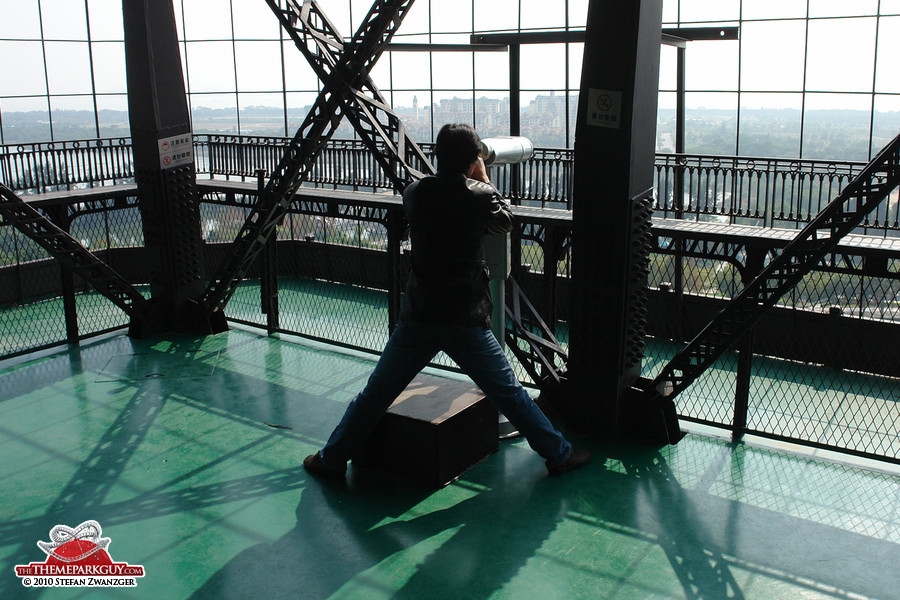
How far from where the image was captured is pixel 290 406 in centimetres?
793

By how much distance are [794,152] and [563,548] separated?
47.2 feet

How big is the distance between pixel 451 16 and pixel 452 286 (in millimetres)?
16093

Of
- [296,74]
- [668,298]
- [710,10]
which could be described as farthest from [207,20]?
[668,298]

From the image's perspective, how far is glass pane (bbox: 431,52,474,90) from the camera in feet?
66.0

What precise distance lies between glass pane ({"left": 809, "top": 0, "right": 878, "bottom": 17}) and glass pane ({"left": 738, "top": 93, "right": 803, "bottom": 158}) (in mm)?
1583

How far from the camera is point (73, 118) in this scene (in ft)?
77.1

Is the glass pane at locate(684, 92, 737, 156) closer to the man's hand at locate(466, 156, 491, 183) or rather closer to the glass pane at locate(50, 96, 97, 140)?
the man's hand at locate(466, 156, 491, 183)

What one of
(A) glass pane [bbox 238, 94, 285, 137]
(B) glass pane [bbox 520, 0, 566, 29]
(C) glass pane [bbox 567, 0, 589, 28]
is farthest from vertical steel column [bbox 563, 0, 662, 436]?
(A) glass pane [bbox 238, 94, 285, 137]

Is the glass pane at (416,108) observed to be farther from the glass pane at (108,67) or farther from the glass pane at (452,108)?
the glass pane at (108,67)

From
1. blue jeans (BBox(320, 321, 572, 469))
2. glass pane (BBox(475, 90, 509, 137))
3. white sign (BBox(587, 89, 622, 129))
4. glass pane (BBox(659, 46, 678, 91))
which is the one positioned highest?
glass pane (BBox(659, 46, 678, 91))

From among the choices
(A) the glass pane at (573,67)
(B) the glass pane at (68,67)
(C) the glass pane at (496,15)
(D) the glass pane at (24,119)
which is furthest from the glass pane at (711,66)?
(D) the glass pane at (24,119)

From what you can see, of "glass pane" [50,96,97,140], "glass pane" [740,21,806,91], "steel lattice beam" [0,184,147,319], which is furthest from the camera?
"glass pane" [50,96,97,140]

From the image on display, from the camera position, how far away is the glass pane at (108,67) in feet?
65.6

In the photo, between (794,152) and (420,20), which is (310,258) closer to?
(420,20)
